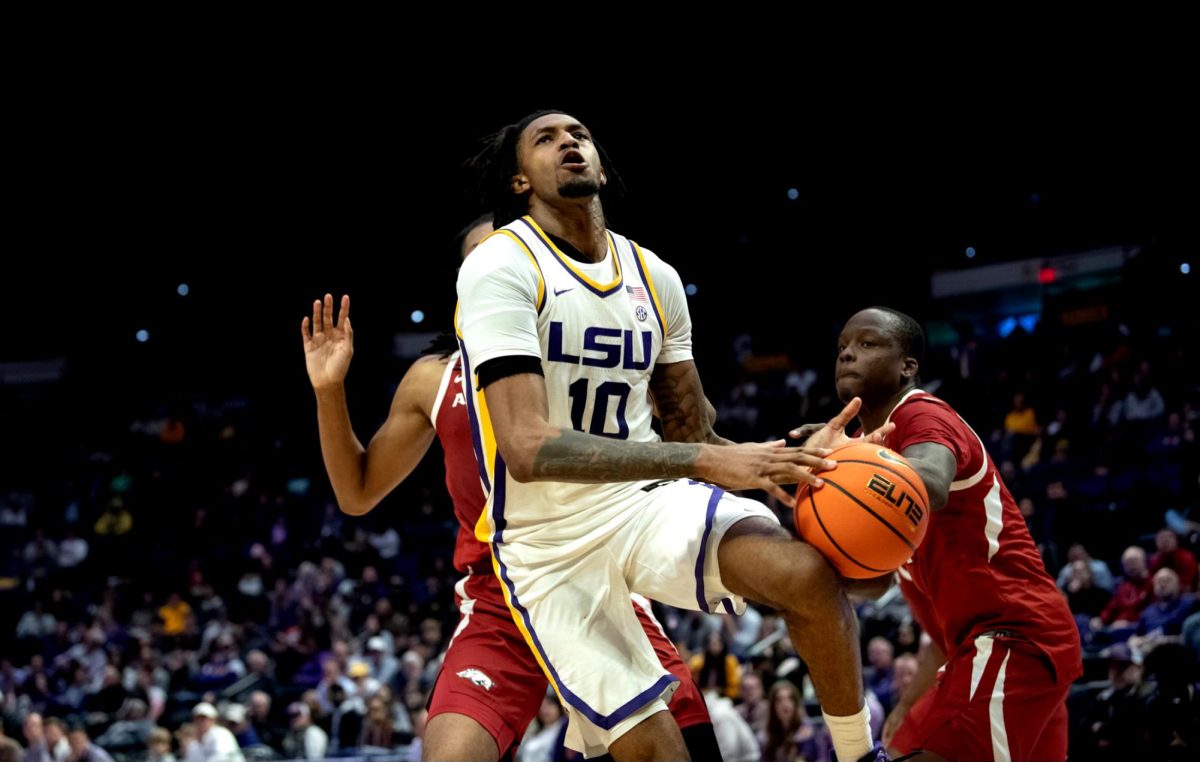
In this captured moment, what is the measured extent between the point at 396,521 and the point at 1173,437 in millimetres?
10403

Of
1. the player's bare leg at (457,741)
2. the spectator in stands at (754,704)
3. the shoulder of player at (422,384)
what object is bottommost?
the spectator in stands at (754,704)

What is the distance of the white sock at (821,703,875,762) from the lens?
314 cm

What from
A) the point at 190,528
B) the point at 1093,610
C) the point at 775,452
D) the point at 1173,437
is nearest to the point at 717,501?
the point at 775,452

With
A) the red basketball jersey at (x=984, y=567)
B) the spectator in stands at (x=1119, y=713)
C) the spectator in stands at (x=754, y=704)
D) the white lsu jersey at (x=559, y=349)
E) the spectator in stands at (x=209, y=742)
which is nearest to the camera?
the white lsu jersey at (x=559, y=349)

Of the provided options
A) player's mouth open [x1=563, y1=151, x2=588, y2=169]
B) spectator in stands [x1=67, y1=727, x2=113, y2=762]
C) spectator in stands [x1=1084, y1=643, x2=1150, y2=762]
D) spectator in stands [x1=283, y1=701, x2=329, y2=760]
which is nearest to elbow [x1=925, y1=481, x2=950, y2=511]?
player's mouth open [x1=563, y1=151, x2=588, y2=169]

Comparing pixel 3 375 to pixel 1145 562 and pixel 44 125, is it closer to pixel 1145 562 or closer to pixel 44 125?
pixel 44 125

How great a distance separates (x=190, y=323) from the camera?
25266 mm

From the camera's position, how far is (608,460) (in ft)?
10.0

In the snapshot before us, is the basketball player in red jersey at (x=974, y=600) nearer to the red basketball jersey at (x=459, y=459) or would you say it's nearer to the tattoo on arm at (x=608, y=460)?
the tattoo on arm at (x=608, y=460)

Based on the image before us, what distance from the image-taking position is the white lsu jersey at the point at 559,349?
128 inches

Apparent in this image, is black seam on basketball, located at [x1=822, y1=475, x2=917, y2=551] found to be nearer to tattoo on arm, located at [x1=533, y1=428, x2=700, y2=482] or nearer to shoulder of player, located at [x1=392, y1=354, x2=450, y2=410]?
tattoo on arm, located at [x1=533, y1=428, x2=700, y2=482]

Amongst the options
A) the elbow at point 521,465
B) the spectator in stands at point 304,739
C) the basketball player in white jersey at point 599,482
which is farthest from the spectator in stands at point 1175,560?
the elbow at point 521,465

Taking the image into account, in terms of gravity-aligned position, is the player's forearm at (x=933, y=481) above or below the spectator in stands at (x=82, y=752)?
above

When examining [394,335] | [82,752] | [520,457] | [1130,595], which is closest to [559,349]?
[520,457]
